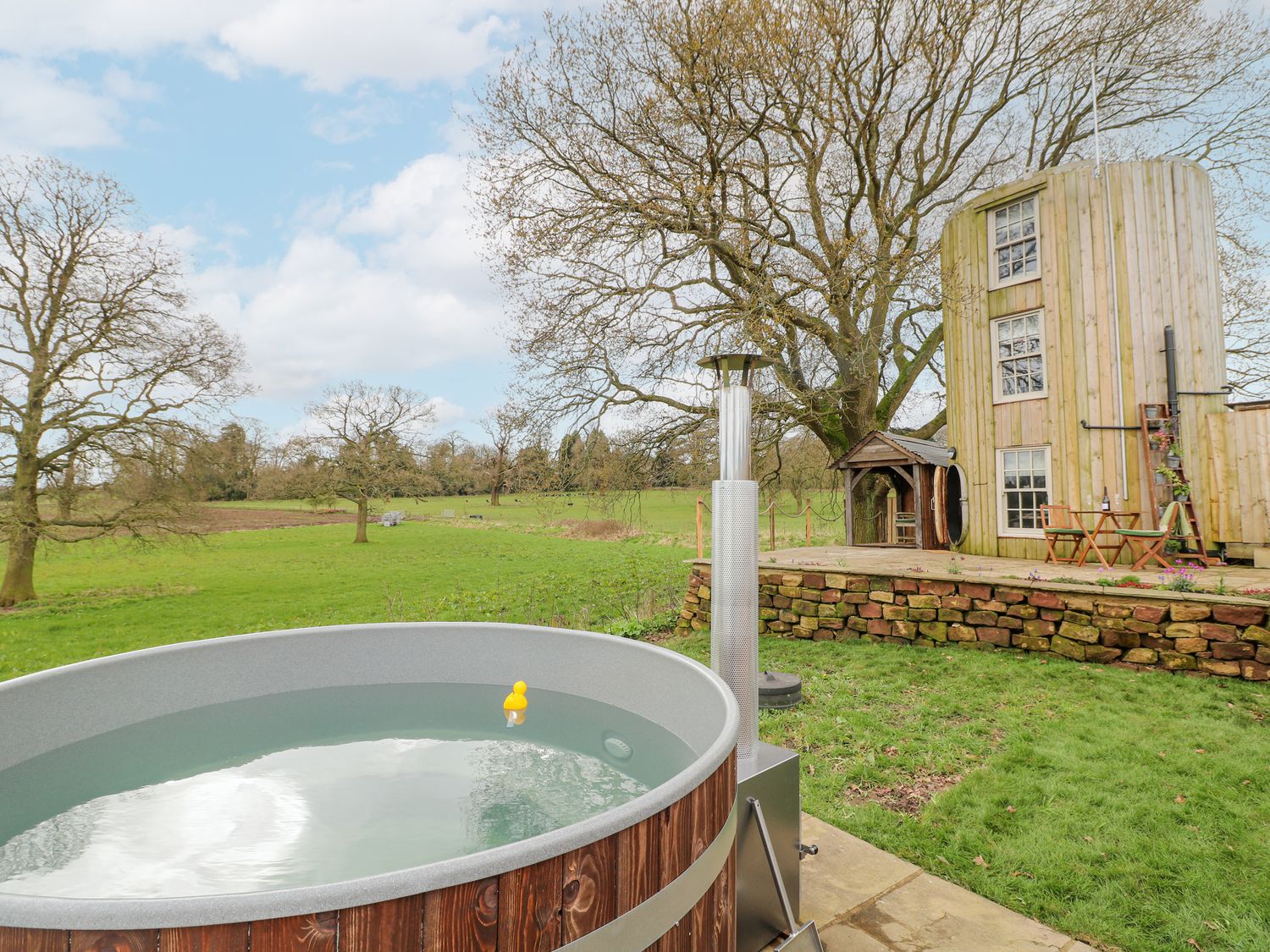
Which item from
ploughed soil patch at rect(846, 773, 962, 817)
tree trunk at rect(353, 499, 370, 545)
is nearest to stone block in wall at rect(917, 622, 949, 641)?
ploughed soil patch at rect(846, 773, 962, 817)

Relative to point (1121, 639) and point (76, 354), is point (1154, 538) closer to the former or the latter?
point (1121, 639)

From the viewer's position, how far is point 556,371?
9203 millimetres

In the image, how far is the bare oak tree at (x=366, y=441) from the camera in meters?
19.4

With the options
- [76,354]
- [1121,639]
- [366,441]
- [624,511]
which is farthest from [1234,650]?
[366,441]

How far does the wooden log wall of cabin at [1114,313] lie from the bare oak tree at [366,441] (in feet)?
56.6

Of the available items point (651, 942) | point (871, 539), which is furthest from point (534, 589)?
point (651, 942)

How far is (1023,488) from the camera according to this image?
7.41 m

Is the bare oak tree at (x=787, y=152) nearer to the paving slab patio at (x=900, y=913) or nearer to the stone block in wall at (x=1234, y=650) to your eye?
the stone block in wall at (x=1234, y=650)

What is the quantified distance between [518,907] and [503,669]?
259 cm

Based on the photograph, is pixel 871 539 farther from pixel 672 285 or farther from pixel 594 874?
pixel 594 874

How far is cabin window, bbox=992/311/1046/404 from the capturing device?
24.2 ft

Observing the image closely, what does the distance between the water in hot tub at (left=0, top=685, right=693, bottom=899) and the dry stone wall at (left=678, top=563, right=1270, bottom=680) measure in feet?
7.26

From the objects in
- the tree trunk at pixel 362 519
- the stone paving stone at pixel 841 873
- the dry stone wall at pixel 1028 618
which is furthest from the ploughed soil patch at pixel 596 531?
the stone paving stone at pixel 841 873

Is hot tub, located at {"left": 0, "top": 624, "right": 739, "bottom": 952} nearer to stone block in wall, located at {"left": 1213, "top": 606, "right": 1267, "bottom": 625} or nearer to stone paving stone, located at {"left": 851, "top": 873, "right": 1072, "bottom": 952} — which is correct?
stone paving stone, located at {"left": 851, "top": 873, "right": 1072, "bottom": 952}
